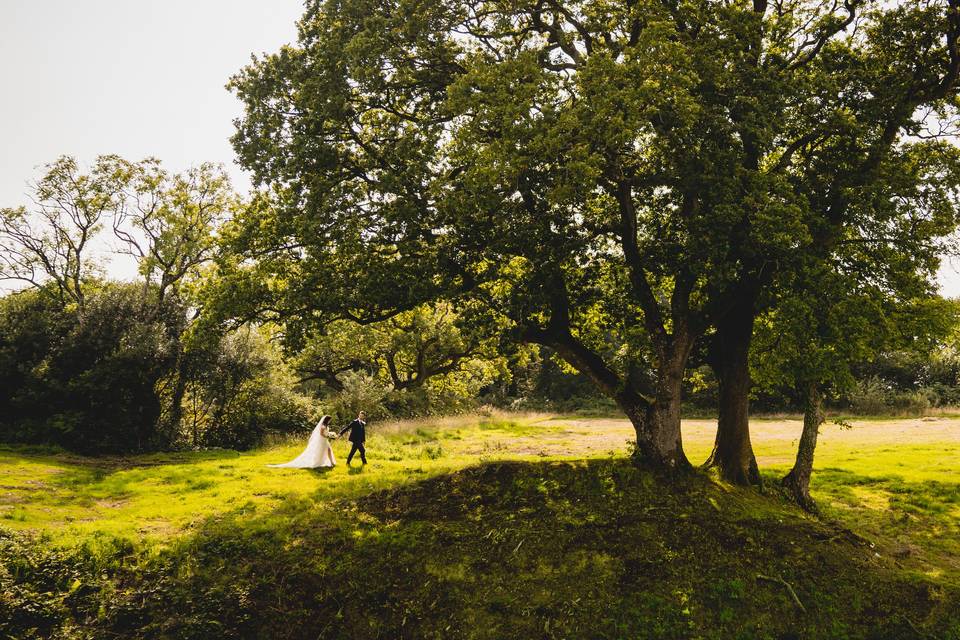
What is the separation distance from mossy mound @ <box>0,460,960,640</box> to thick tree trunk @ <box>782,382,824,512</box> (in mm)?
2209

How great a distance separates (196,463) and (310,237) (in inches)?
472

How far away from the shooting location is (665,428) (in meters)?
15.4

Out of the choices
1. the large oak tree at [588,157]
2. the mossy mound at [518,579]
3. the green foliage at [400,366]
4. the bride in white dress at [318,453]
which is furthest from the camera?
the green foliage at [400,366]

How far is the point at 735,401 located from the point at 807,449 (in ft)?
7.35

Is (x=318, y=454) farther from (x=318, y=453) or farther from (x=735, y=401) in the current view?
(x=735, y=401)

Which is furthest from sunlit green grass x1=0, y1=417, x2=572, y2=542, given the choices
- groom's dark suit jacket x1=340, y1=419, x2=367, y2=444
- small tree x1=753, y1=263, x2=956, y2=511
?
small tree x1=753, y1=263, x2=956, y2=511

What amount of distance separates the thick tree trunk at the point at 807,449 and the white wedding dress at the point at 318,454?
1480cm

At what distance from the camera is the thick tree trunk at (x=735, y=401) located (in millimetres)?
15992

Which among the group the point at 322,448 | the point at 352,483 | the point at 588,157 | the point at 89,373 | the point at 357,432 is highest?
the point at 588,157

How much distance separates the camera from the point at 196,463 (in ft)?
68.2

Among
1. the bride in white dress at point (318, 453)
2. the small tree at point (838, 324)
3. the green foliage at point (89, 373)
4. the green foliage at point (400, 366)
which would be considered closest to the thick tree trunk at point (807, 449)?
the small tree at point (838, 324)

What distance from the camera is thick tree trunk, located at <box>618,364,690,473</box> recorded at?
603 inches

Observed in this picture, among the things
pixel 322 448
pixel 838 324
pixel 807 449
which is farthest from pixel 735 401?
pixel 322 448

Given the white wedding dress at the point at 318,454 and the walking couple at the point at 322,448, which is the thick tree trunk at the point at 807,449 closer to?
the walking couple at the point at 322,448
